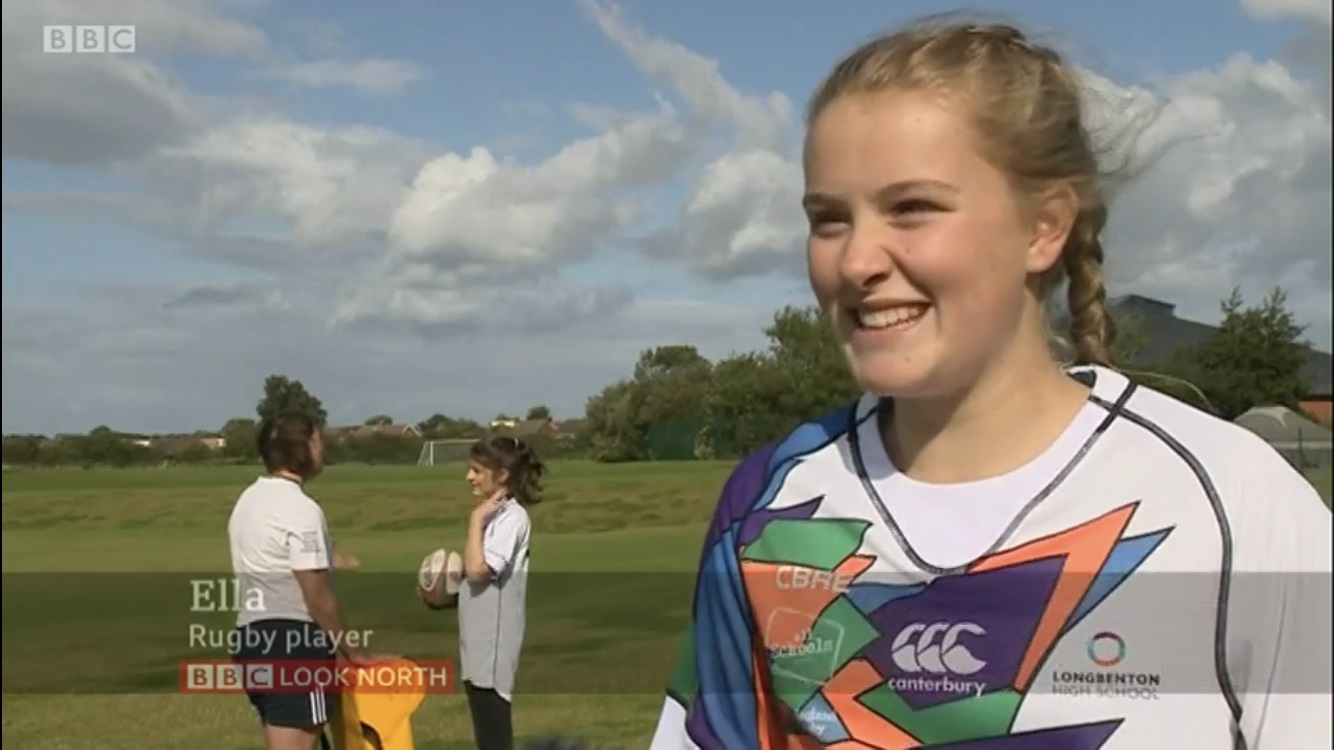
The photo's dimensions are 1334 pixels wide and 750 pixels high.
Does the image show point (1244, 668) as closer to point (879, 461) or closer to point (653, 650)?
point (879, 461)

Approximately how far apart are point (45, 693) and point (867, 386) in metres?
7.18

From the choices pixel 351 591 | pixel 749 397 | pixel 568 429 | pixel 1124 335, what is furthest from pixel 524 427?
pixel 351 591

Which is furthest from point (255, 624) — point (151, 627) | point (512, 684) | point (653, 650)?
point (151, 627)

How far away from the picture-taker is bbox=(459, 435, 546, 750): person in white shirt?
4.57 meters

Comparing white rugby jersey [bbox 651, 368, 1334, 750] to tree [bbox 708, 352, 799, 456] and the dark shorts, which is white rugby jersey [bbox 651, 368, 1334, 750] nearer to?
the dark shorts

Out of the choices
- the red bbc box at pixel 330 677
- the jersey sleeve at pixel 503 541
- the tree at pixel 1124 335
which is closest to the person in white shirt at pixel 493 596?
the jersey sleeve at pixel 503 541

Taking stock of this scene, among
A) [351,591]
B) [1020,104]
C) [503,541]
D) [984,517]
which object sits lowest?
[351,591]

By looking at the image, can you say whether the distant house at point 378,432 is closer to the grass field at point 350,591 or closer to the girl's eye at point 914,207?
the grass field at point 350,591

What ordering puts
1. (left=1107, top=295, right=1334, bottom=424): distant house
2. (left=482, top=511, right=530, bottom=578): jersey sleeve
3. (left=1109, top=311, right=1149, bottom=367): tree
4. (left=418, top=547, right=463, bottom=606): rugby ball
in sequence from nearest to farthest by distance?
(left=1109, top=311, right=1149, bottom=367): tree → (left=1107, top=295, right=1334, bottom=424): distant house → (left=482, top=511, right=530, bottom=578): jersey sleeve → (left=418, top=547, right=463, bottom=606): rugby ball

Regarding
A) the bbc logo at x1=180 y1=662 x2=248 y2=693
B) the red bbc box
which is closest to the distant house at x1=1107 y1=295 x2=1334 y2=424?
the red bbc box

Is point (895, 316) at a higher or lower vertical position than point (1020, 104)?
lower

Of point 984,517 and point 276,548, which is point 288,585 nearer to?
point 276,548

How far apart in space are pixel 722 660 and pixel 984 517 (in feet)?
0.78

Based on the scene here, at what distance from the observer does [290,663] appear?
13.6ft
